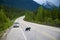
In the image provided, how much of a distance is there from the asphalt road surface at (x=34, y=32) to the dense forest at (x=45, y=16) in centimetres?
9

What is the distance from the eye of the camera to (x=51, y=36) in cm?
354

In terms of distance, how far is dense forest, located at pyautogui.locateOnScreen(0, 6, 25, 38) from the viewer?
13.8ft

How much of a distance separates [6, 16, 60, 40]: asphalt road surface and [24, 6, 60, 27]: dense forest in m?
0.09

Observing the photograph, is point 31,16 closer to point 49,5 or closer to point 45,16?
point 45,16

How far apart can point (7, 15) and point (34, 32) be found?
2.92ft

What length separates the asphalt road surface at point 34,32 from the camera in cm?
358

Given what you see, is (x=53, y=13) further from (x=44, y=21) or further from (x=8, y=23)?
(x=8, y=23)

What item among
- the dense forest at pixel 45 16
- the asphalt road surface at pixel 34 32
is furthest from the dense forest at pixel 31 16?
the asphalt road surface at pixel 34 32

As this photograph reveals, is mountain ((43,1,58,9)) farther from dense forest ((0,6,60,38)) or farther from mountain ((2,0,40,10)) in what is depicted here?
mountain ((2,0,40,10))

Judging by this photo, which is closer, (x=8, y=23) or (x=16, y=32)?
(x=16, y=32)

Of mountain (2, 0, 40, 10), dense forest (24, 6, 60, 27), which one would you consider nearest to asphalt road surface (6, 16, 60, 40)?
dense forest (24, 6, 60, 27)

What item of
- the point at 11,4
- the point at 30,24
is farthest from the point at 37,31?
the point at 11,4

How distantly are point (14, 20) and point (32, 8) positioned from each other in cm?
48

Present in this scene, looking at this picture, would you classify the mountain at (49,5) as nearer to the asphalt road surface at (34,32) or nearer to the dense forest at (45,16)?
the dense forest at (45,16)
